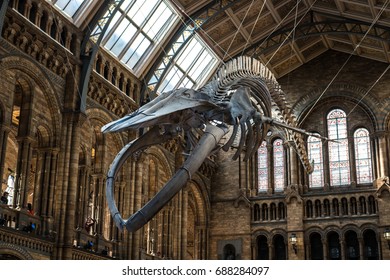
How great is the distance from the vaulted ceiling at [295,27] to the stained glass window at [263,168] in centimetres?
459

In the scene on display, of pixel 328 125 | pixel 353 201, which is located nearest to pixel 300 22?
pixel 328 125

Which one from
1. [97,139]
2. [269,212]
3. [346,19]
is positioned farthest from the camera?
[269,212]

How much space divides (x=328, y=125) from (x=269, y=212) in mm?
5245

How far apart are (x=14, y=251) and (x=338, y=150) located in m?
17.8

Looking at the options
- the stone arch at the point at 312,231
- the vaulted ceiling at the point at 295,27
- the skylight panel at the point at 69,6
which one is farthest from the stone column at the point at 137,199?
the stone arch at the point at 312,231

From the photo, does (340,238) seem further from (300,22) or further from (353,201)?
(300,22)

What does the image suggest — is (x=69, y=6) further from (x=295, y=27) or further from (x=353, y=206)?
(x=353, y=206)

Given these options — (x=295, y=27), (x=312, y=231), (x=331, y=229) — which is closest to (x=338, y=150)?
(x=331, y=229)

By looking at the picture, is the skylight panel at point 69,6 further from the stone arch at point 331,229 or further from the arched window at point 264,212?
the stone arch at point 331,229

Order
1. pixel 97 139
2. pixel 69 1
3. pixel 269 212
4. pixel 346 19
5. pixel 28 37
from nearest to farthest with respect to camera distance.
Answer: pixel 28 37
pixel 69 1
pixel 97 139
pixel 346 19
pixel 269 212

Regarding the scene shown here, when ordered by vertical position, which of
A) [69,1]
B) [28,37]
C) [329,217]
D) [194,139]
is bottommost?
[194,139]

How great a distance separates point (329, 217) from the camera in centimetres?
2978

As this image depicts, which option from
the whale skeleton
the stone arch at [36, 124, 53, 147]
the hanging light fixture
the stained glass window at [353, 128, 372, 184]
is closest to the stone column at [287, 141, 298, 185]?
the stained glass window at [353, 128, 372, 184]

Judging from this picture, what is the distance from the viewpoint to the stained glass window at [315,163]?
30922mm
